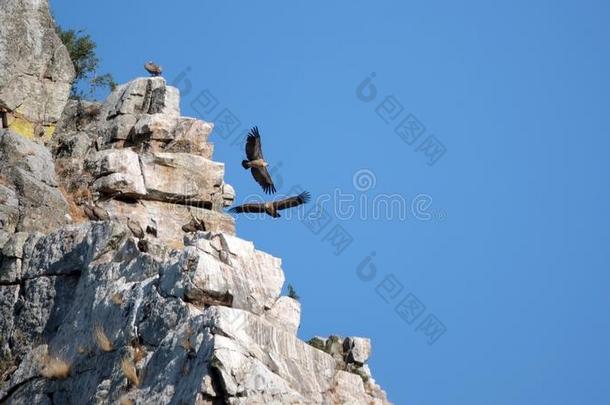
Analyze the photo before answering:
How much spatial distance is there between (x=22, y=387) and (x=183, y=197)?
8.83 meters

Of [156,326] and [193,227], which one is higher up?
[193,227]

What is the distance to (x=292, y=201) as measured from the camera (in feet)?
102

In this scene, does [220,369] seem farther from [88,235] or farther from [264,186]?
[264,186]

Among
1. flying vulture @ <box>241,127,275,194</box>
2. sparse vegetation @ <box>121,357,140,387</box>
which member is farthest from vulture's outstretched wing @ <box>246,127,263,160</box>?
sparse vegetation @ <box>121,357,140,387</box>

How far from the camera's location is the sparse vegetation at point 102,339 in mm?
25625

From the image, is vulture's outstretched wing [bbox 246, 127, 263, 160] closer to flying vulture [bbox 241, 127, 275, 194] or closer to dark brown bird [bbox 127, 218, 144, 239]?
flying vulture [bbox 241, 127, 275, 194]

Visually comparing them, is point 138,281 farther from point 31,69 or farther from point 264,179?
point 31,69

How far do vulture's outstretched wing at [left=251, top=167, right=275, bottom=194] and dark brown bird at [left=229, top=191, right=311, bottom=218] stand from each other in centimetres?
93

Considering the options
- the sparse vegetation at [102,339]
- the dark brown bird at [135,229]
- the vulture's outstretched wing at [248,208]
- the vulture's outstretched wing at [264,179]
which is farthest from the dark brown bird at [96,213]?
the sparse vegetation at [102,339]

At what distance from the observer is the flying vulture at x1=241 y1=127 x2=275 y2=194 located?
32.4 m

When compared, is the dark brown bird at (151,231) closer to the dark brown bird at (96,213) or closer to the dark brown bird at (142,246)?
the dark brown bird at (96,213)

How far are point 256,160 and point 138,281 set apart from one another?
6.97 meters

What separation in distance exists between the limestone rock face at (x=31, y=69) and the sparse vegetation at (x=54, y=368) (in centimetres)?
963

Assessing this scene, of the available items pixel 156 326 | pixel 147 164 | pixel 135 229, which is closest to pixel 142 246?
pixel 135 229
